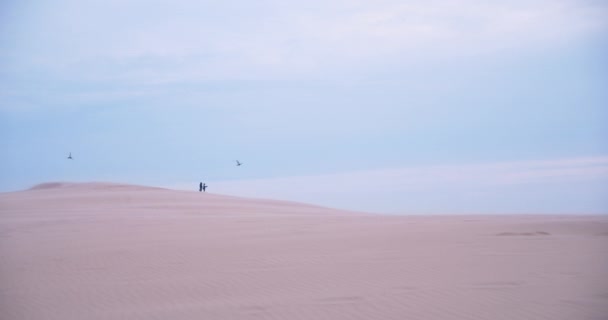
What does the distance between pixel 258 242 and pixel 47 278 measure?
420 cm

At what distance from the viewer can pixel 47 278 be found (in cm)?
908

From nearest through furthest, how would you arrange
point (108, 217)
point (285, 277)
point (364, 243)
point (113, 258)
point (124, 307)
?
1. point (124, 307)
2. point (285, 277)
3. point (113, 258)
4. point (364, 243)
5. point (108, 217)

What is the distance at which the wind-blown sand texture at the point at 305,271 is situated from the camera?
696 centimetres

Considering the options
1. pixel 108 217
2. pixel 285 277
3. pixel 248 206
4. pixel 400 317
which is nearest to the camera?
pixel 400 317

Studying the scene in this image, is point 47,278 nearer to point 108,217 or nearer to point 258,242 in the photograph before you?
point 258,242

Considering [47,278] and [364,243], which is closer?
[47,278]

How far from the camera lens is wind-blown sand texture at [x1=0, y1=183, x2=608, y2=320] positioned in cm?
696

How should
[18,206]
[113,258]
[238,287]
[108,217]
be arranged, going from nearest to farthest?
[238,287] < [113,258] < [108,217] < [18,206]

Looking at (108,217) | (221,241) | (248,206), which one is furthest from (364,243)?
(248,206)

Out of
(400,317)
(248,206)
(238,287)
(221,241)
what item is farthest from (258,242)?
(248,206)

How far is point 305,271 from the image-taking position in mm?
9055

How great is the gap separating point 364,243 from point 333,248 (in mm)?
848

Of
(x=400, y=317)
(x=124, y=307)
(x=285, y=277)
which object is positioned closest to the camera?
(x=400, y=317)

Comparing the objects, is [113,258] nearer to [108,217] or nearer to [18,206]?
[108,217]
